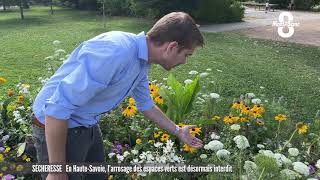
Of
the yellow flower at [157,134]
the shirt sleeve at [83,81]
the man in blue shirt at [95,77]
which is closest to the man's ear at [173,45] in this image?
the man in blue shirt at [95,77]

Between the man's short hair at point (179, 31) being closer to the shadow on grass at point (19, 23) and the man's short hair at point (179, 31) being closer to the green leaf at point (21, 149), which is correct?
the green leaf at point (21, 149)

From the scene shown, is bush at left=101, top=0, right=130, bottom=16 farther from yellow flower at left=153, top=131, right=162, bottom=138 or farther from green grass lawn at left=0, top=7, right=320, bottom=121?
yellow flower at left=153, top=131, right=162, bottom=138

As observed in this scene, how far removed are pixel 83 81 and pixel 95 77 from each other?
51 millimetres

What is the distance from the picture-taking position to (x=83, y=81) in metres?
1.66

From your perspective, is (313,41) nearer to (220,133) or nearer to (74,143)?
(220,133)

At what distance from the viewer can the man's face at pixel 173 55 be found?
1771 mm

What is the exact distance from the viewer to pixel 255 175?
A: 2150 millimetres

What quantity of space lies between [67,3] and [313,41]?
21.0m

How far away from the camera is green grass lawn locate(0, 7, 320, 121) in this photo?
6.58m

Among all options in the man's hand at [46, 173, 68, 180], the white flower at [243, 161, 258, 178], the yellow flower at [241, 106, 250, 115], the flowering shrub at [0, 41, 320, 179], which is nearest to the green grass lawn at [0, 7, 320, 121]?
the flowering shrub at [0, 41, 320, 179]

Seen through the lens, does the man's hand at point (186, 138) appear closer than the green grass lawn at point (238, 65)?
Yes

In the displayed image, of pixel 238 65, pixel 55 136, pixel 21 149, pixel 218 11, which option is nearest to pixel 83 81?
pixel 55 136

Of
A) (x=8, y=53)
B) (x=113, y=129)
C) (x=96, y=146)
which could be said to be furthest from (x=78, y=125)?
(x=8, y=53)
